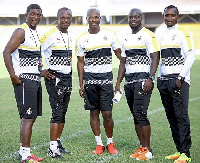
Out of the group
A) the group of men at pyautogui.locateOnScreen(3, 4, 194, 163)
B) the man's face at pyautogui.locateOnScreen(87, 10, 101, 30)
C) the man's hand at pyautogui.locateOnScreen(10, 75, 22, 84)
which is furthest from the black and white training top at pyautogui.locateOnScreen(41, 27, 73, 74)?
the man's hand at pyautogui.locateOnScreen(10, 75, 22, 84)

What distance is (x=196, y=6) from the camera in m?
50.4

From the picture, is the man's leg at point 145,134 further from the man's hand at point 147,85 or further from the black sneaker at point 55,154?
the black sneaker at point 55,154

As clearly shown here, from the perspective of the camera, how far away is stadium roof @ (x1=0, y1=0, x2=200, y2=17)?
50.5m

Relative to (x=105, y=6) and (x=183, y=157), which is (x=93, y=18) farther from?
(x=105, y=6)

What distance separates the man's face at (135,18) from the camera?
6145 mm

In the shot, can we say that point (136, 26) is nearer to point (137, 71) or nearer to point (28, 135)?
point (137, 71)

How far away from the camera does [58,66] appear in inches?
251

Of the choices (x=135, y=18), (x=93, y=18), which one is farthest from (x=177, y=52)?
(x=93, y=18)

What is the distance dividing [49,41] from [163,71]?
5.46 ft

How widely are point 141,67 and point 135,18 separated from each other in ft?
2.25

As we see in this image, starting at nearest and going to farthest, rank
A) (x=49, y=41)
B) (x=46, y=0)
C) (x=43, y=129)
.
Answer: (x=49, y=41), (x=43, y=129), (x=46, y=0)

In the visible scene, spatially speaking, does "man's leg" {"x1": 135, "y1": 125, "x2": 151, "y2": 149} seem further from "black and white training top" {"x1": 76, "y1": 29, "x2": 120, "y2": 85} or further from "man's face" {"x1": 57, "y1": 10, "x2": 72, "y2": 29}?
"man's face" {"x1": 57, "y1": 10, "x2": 72, "y2": 29}

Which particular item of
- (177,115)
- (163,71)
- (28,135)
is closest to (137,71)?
(163,71)

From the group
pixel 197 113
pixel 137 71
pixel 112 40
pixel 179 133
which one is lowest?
pixel 197 113
